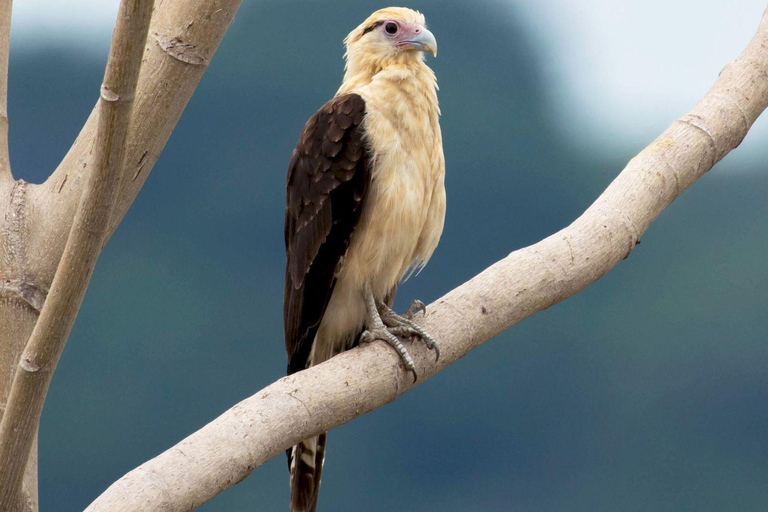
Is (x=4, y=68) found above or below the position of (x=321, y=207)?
above

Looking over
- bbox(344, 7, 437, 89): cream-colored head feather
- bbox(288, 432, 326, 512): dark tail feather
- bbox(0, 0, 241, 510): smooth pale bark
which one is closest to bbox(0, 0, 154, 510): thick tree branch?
bbox(0, 0, 241, 510): smooth pale bark

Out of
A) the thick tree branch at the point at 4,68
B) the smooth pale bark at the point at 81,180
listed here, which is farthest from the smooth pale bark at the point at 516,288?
the thick tree branch at the point at 4,68

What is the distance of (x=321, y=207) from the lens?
2283mm

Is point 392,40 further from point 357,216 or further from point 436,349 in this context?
point 436,349

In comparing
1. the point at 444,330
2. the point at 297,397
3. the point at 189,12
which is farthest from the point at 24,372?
the point at 444,330

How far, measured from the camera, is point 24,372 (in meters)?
1.48

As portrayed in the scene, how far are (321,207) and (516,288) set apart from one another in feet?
1.77

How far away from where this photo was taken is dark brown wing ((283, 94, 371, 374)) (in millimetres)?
2268

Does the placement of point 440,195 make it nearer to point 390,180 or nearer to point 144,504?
point 390,180

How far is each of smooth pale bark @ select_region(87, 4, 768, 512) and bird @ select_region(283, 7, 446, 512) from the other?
120 millimetres

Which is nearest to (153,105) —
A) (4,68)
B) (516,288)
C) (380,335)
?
(4,68)

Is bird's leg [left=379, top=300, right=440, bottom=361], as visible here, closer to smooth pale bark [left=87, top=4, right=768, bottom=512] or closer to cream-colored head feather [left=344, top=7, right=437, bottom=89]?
smooth pale bark [left=87, top=4, right=768, bottom=512]

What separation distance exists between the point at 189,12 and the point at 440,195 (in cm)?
90

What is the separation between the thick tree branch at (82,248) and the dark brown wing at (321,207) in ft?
2.88
